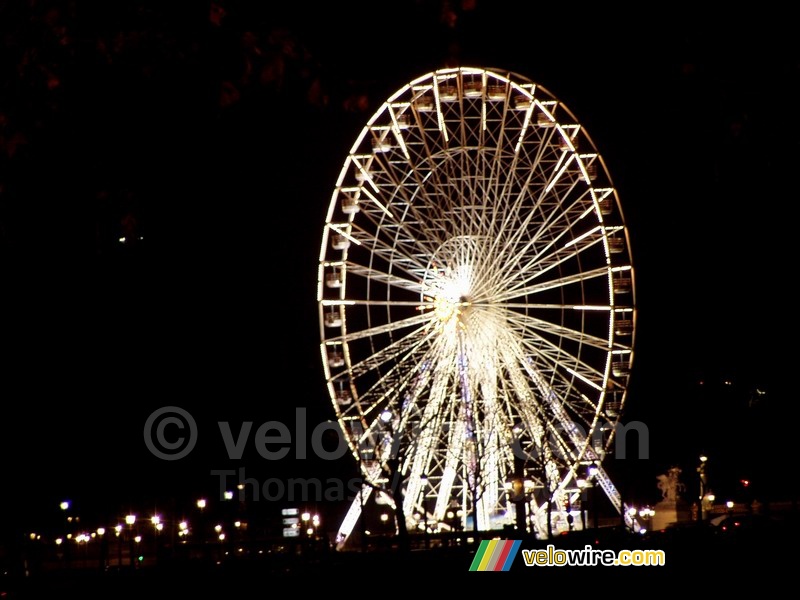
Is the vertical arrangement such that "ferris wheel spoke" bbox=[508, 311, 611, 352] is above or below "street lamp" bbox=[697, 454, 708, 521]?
above

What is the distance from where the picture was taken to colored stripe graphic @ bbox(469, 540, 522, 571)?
57.8ft

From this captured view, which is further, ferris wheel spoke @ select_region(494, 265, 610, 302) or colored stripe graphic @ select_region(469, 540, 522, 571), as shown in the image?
ferris wheel spoke @ select_region(494, 265, 610, 302)

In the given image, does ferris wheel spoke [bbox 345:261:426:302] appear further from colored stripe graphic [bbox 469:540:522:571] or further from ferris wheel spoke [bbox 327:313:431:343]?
colored stripe graphic [bbox 469:540:522:571]

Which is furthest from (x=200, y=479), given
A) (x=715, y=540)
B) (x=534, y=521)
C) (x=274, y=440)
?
(x=715, y=540)

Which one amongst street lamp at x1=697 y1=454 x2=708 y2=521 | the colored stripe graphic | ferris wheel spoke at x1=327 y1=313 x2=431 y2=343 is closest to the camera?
the colored stripe graphic

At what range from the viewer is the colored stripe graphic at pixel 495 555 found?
17609 mm

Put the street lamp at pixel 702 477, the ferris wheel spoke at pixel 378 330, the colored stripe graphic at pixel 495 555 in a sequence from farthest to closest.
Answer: the street lamp at pixel 702 477 < the ferris wheel spoke at pixel 378 330 < the colored stripe graphic at pixel 495 555

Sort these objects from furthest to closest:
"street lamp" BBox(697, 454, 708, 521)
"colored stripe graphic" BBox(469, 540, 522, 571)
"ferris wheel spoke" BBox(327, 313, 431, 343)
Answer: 1. "street lamp" BBox(697, 454, 708, 521)
2. "ferris wheel spoke" BBox(327, 313, 431, 343)
3. "colored stripe graphic" BBox(469, 540, 522, 571)

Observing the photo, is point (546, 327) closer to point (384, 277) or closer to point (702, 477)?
point (384, 277)

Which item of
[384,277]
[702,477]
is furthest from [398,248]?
[702,477]

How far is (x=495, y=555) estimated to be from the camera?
1817cm

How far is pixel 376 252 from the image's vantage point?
31688 millimetres

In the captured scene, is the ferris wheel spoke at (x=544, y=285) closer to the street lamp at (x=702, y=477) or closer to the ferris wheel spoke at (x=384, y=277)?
the ferris wheel spoke at (x=384, y=277)

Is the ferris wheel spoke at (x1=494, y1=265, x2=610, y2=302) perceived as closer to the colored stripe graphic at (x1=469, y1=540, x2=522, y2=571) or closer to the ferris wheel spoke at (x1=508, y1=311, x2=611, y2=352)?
the ferris wheel spoke at (x1=508, y1=311, x2=611, y2=352)
